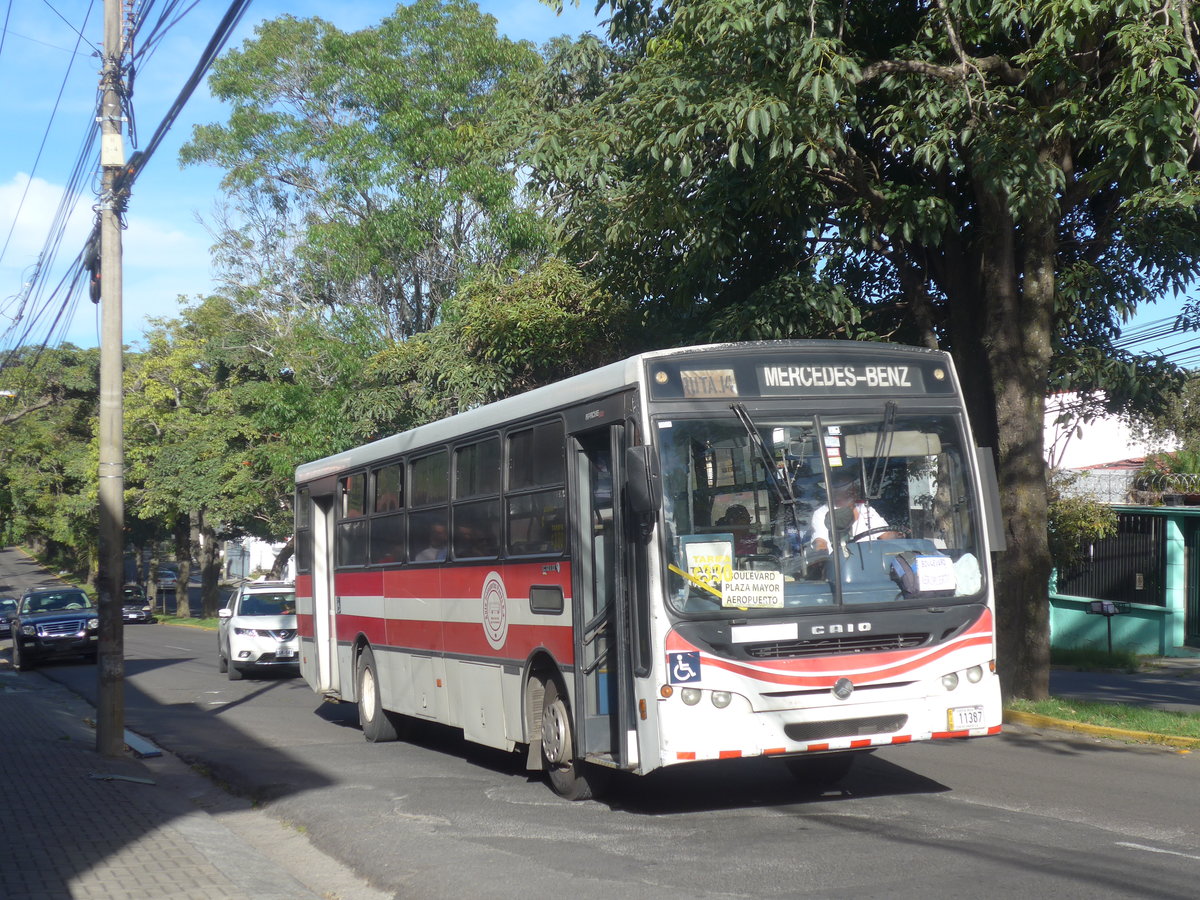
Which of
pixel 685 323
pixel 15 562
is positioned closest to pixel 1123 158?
pixel 685 323

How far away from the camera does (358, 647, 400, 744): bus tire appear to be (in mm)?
14008

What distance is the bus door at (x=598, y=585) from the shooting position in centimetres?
884

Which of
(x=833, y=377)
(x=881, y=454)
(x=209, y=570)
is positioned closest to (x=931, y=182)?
(x=833, y=377)

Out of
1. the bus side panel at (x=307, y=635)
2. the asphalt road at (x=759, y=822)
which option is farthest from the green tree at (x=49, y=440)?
the asphalt road at (x=759, y=822)

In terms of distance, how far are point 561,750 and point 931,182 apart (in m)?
9.05

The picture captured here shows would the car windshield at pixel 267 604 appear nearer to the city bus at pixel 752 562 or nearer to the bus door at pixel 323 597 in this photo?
the bus door at pixel 323 597

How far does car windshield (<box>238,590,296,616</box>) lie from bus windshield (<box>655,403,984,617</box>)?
1645 centimetres

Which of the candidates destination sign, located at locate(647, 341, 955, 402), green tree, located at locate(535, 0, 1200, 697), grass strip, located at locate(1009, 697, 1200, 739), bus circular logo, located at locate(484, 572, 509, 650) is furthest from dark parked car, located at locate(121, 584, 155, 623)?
destination sign, located at locate(647, 341, 955, 402)

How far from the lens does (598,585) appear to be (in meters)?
9.28

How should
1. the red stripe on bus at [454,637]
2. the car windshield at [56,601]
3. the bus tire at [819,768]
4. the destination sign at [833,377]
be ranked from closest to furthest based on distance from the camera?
1. the destination sign at [833,377]
2. the red stripe on bus at [454,637]
3. the bus tire at [819,768]
4. the car windshield at [56,601]

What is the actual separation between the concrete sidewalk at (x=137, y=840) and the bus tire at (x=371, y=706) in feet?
6.91

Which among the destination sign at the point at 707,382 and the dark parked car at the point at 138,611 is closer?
the destination sign at the point at 707,382

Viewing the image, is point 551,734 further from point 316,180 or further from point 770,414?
point 316,180

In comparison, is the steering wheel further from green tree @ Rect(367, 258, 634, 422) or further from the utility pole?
green tree @ Rect(367, 258, 634, 422)
